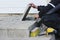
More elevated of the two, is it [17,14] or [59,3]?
[59,3]

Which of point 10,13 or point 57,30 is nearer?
point 57,30

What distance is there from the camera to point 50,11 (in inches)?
97.7

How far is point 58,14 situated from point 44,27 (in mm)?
196

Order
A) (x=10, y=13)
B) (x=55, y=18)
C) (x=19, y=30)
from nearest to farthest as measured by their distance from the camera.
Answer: (x=55, y=18), (x=19, y=30), (x=10, y=13)

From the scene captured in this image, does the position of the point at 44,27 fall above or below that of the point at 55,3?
below

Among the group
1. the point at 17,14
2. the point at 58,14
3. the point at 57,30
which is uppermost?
the point at 58,14

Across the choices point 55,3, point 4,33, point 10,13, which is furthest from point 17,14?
point 55,3

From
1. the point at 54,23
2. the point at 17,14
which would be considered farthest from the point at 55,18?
the point at 17,14

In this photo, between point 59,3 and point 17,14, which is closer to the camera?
point 59,3

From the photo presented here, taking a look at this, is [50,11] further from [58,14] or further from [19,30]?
[19,30]

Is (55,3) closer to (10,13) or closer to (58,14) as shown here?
(58,14)

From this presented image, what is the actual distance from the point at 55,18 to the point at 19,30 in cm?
301

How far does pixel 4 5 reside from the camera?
26.0ft

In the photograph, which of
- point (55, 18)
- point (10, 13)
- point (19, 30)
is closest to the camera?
point (55, 18)
